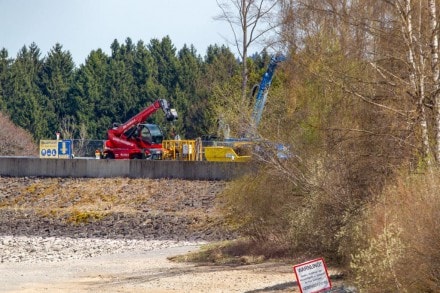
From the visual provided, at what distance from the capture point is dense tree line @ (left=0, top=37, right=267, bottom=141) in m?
90.4

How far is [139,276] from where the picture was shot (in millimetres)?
Result: 30250

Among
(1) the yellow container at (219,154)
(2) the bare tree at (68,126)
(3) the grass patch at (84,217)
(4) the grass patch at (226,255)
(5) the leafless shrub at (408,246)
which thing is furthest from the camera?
(2) the bare tree at (68,126)

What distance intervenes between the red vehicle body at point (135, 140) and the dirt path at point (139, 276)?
24.5 m

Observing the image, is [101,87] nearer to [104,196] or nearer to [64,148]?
[64,148]

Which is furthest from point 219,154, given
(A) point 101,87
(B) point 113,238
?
(A) point 101,87

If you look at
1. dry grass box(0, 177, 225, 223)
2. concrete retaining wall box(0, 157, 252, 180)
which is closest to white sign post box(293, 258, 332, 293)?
dry grass box(0, 177, 225, 223)

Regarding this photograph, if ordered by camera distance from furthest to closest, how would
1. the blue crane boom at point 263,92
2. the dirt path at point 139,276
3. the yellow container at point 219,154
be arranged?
the yellow container at point 219,154
the blue crane boom at point 263,92
the dirt path at point 139,276

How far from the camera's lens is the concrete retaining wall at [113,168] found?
51656 mm

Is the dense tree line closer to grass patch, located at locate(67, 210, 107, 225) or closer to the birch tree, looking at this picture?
grass patch, located at locate(67, 210, 107, 225)

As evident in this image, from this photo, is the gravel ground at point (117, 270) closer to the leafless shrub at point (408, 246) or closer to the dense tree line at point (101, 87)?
the leafless shrub at point (408, 246)

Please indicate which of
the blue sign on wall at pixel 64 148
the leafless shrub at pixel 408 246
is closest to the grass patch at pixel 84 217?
the blue sign on wall at pixel 64 148

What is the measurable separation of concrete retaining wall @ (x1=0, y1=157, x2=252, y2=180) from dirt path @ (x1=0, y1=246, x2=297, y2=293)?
14.9 metres

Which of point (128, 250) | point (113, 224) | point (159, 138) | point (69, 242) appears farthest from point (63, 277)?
point (159, 138)

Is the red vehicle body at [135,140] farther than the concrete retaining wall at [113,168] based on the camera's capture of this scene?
Yes
